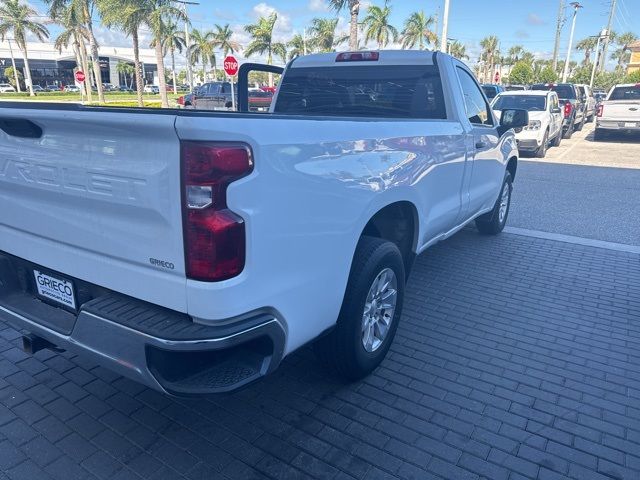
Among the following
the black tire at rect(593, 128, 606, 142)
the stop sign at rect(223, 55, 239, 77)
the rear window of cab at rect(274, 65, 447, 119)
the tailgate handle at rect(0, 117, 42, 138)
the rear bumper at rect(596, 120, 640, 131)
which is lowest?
the black tire at rect(593, 128, 606, 142)

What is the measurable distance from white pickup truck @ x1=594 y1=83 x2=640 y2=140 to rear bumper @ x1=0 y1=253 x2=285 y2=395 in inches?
732

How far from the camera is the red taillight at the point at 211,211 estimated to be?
1.92m

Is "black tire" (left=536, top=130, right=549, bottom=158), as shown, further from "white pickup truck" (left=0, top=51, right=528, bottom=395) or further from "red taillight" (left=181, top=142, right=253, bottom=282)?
"red taillight" (left=181, top=142, right=253, bottom=282)

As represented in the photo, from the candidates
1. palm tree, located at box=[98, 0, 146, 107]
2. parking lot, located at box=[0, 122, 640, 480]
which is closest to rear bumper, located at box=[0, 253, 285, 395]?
parking lot, located at box=[0, 122, 640, 480]

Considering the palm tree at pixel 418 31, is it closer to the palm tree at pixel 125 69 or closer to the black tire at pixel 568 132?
the black tire at pixel 568 132

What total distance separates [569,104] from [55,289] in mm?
19524

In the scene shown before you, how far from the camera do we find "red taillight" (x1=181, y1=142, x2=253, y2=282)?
1.92 metres

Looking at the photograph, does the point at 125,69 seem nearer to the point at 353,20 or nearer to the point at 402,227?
the point at 353,20

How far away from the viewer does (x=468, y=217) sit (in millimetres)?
5113

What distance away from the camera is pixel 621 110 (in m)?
17.0

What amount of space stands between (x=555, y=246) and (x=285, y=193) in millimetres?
5178

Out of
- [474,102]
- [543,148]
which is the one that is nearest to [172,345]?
[474,102]

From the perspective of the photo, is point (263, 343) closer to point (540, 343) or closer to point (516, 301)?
point (540, 343)

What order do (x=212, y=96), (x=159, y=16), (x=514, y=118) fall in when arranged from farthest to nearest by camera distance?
(x=159, y=16) < (x=212, y=96) < (x=514, y=118)
